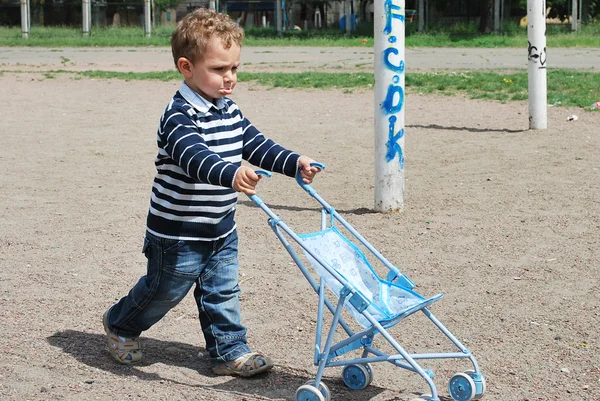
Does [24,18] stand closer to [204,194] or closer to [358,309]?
[204,194]

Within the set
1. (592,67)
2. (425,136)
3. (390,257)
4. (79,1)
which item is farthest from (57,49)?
(390,257)

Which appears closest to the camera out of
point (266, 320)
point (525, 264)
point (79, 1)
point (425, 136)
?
point (266, 320)

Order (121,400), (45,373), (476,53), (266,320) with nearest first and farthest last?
(121,400)
(45,373)
(266,320)
(476,53)

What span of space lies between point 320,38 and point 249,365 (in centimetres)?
2666

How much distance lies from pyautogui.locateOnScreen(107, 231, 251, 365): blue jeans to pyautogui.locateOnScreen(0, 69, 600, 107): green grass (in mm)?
8551

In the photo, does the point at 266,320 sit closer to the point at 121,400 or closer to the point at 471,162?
the point at 121,400

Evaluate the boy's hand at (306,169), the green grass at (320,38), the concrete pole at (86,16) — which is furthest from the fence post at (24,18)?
the boy's hand at (306,169)

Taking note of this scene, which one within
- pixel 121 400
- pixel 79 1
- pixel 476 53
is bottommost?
pixel 121 400

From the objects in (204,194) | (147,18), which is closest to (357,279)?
(204,194)

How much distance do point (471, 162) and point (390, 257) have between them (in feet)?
10.2

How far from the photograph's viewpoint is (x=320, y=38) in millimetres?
29828

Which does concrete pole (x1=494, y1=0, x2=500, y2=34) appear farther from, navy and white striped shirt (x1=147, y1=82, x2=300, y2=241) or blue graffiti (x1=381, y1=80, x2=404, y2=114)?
navy and white striped shirt (x1=147, y1=82, x2=300, y2=241)

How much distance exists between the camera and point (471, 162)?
8422 mm

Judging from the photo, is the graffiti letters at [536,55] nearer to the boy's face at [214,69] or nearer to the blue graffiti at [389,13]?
the blue graffiti at [389,13]
